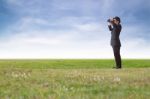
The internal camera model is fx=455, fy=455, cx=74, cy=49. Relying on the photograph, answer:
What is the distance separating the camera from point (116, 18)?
32500mm

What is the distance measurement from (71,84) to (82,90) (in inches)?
83.5

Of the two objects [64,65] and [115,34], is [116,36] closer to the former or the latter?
[115,34]

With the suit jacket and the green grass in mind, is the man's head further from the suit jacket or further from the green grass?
the green grass

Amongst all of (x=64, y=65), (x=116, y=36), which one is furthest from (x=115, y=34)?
Result: (x=64, y=65)

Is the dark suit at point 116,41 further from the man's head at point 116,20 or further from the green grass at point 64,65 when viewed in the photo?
the green grass at point 64,65

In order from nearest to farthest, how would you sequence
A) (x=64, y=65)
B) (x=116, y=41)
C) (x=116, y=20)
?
(x=116, y=20)
(x=116, y=41)
(x=64, y=65)

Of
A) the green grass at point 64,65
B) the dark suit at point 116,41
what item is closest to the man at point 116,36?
the dark suit at point 116,41

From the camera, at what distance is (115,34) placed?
1303 inches

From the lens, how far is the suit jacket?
32844 millimetres

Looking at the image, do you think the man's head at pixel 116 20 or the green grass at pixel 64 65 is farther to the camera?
the green grass at pixel 64 65

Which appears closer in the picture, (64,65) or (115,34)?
(115,34)

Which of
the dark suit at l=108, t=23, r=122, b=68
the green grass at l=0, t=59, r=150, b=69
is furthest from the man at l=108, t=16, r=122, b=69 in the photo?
the green grass at l=0, t=59, r=150, b=69

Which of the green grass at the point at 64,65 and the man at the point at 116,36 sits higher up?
the man at the point at 116,36

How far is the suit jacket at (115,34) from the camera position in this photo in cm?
3284
